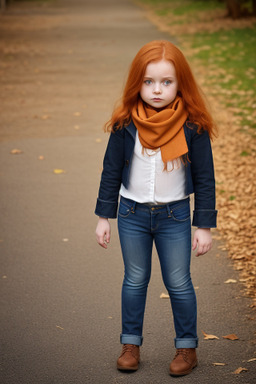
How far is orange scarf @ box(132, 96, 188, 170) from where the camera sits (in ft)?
10.2

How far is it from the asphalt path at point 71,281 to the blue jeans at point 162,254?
0.34 meters

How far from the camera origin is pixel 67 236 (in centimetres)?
562

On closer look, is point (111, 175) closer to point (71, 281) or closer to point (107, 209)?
point (107, 209)

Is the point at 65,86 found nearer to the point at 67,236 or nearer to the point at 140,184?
the point at 67,236

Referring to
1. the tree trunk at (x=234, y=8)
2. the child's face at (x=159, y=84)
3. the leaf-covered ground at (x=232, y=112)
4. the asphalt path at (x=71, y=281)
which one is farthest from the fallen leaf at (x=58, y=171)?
the tree trunk at (x=234, y=8)

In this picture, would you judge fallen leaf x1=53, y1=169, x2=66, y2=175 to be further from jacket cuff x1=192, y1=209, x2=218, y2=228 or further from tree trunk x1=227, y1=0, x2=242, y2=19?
tree trunk x1=227, y1=0, x2=242, y2=19

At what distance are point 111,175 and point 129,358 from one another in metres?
1.01

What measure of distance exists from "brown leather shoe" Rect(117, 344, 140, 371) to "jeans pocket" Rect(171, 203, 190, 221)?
78 cm

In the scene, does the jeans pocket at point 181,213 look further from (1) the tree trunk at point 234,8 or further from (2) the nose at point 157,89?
(1) the tree trunk at point 234,8

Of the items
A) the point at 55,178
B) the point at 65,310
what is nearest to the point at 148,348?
the point at 65,310

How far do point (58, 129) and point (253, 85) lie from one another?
4.67m

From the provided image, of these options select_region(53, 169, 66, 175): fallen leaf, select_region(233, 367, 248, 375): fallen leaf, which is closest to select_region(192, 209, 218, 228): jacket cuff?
select_region(233, 367, 248, 375): fallen leaf

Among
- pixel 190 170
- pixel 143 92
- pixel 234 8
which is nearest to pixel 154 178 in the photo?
pixel 190 170

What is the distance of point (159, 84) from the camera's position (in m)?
3.13
